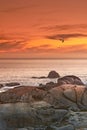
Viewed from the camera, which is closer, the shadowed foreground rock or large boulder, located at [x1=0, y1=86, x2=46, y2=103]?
the shadowed foreground rock

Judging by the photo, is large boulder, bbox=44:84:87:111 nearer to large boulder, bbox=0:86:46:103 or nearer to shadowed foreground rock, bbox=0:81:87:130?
large boulder, bbox=0:86:46:103

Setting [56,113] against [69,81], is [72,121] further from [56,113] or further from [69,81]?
[69,81]

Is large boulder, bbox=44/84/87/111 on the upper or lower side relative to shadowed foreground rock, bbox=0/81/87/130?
upper

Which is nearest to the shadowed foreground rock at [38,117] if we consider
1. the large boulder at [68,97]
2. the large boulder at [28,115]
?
the large boulder at [28,115]

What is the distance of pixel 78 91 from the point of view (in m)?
30.0

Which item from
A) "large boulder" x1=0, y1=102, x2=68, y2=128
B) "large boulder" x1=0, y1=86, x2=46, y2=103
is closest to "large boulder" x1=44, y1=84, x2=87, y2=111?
"large boulder" x1=0, y1=86, x2=46, y2=103

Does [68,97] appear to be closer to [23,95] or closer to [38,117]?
[23,95]

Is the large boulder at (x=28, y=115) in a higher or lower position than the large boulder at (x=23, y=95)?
lower

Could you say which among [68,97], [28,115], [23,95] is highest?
[23,95]

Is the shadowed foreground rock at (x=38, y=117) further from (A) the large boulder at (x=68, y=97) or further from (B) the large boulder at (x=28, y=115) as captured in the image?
(A) the large boulder at (x=68, y=97)

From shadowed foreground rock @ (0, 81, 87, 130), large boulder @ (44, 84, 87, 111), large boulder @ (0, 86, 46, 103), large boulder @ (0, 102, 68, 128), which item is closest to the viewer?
shadowed foreground rock @ (0, 81, 87, 130)

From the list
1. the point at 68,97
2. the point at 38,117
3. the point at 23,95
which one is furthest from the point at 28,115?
the point at 23,95

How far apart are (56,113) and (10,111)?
8.90 feet

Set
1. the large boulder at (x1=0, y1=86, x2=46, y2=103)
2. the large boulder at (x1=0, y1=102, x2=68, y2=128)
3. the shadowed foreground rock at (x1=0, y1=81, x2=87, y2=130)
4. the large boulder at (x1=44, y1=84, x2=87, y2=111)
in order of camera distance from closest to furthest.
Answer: the shadowed foreground rock at (x1=0, y1=81, x2=87, y2=130), the large boulder at (x1=0, y1=102, x2=68, y2=128), the large boulder at (x1=44, y1=84, x2=87, y2=111), the large boulder at (x1=0, y1=86, x2=46, y2=103)
